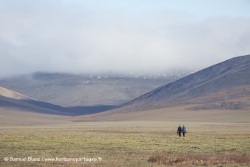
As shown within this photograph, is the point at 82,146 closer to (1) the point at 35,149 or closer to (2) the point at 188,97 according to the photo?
(1) the point at 35,149

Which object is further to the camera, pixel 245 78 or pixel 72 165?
pixel 245 78

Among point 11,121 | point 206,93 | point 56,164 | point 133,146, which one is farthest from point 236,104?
point 56,164

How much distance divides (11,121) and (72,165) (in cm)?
12617

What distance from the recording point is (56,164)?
25.8 meters

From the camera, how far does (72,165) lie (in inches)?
1004

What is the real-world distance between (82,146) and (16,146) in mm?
4488

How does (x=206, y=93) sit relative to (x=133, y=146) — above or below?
above

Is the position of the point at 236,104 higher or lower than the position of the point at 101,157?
higher

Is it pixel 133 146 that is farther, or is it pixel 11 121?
pixel 11 121

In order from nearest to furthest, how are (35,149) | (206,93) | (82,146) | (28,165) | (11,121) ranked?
(28,165) → (35,149) → (82,146) → (11,121) → (206,93)

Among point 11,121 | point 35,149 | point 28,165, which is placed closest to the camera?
point 28,165

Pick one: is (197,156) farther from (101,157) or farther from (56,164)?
(56,164)

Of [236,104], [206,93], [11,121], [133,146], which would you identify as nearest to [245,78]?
[206,93]

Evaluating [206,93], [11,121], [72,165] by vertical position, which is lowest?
[72,165]
